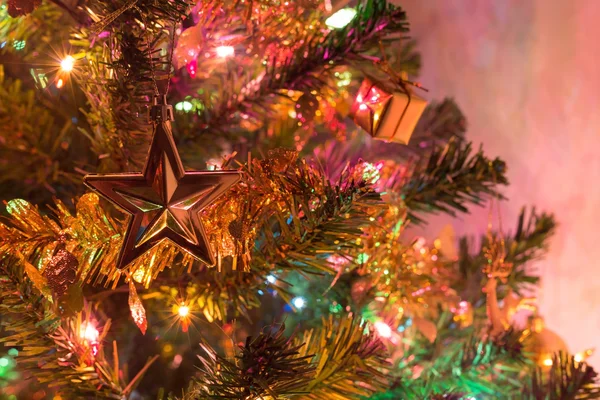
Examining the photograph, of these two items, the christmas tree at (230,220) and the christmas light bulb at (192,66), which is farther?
the christmas light bulb at (192,66)

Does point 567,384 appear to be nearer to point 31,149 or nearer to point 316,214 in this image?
point 316,214

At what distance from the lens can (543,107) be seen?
38.7 inches

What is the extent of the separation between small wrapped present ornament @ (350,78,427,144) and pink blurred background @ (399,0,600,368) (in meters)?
0.59

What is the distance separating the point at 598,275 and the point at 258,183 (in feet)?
2.61

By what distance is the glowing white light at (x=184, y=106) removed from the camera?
0.53 metres

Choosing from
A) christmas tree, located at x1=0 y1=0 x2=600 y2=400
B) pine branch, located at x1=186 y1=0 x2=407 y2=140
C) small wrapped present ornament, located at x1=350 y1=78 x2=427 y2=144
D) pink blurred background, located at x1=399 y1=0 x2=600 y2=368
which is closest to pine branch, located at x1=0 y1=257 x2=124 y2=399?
christmas tree, located at x1=0 y1=0 x2=600 y2=400

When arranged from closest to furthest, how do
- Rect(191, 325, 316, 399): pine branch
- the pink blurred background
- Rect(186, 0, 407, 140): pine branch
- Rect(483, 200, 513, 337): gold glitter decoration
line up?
Rect(191, 325, 316, 399): pine branch < Rect(186, 0, 407, 140): pine branch < Rect(483, 200, 513, 337): gold glitter decoration < the pink blurred background

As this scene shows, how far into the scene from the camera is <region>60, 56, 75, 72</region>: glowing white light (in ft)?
1.35

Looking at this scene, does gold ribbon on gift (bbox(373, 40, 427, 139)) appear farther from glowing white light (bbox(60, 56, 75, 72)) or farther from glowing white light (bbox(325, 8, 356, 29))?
glowing white light (bbox(60, 56, 75, 72))

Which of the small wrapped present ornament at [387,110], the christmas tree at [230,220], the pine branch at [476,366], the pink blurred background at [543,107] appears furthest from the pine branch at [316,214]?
the pink blurred background at [543,107]

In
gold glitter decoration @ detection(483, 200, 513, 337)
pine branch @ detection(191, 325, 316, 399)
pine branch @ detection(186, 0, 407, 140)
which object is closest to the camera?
pine branch @ detection(191, 325, 316, 399)

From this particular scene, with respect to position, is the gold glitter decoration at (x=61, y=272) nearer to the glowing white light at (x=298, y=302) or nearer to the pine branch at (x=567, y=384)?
the glowing white light at (x=298, y=302)

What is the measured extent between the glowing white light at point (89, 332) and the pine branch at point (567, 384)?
17.7 inches

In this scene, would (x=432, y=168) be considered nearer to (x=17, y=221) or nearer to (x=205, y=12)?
(x=205, y=12)
